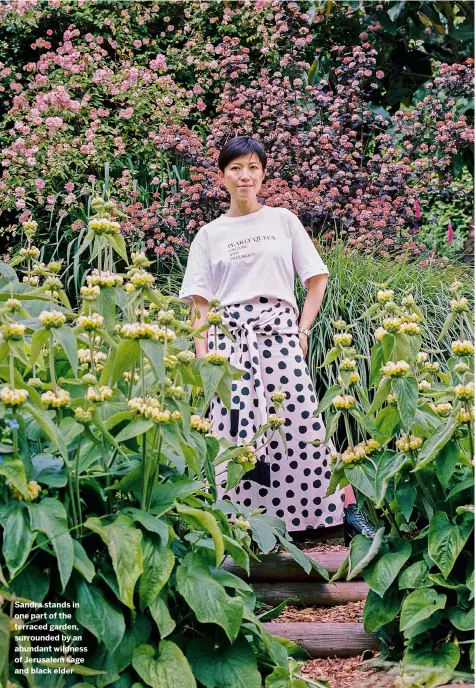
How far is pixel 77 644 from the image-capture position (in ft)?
5.22

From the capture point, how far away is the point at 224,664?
1.73 m

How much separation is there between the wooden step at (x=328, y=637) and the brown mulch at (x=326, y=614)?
0.50ft

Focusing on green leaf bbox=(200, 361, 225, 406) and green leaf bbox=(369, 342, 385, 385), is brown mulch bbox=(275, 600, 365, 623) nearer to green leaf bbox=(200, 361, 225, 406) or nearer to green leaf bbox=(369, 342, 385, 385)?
green leaf bbox=(369, 342, 385, 385)

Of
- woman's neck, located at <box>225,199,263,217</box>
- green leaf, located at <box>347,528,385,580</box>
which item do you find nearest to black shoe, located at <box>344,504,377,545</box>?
green leaf, located at <box>347,528,385,580</box>

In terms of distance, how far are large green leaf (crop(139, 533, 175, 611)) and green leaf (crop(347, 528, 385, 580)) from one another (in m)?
0.53

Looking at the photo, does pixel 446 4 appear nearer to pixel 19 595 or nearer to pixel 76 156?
pixel 76 156

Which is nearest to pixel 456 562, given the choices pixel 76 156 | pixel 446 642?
pixel 446 642

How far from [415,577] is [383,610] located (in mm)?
140

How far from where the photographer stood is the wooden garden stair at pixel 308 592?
2.25 meters

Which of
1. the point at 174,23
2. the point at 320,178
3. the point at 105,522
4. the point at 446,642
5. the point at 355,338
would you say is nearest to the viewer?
the point at 105,522

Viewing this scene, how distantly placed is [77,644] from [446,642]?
794mm

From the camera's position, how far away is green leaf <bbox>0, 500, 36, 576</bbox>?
57.2 inches

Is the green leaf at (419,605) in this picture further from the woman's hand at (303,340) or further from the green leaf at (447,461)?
the woman's hand at (303,340)

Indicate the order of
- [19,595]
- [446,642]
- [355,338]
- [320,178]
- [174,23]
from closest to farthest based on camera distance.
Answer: [19,595]
[446,642]
[355,338]
[320,178]
[174,23]
